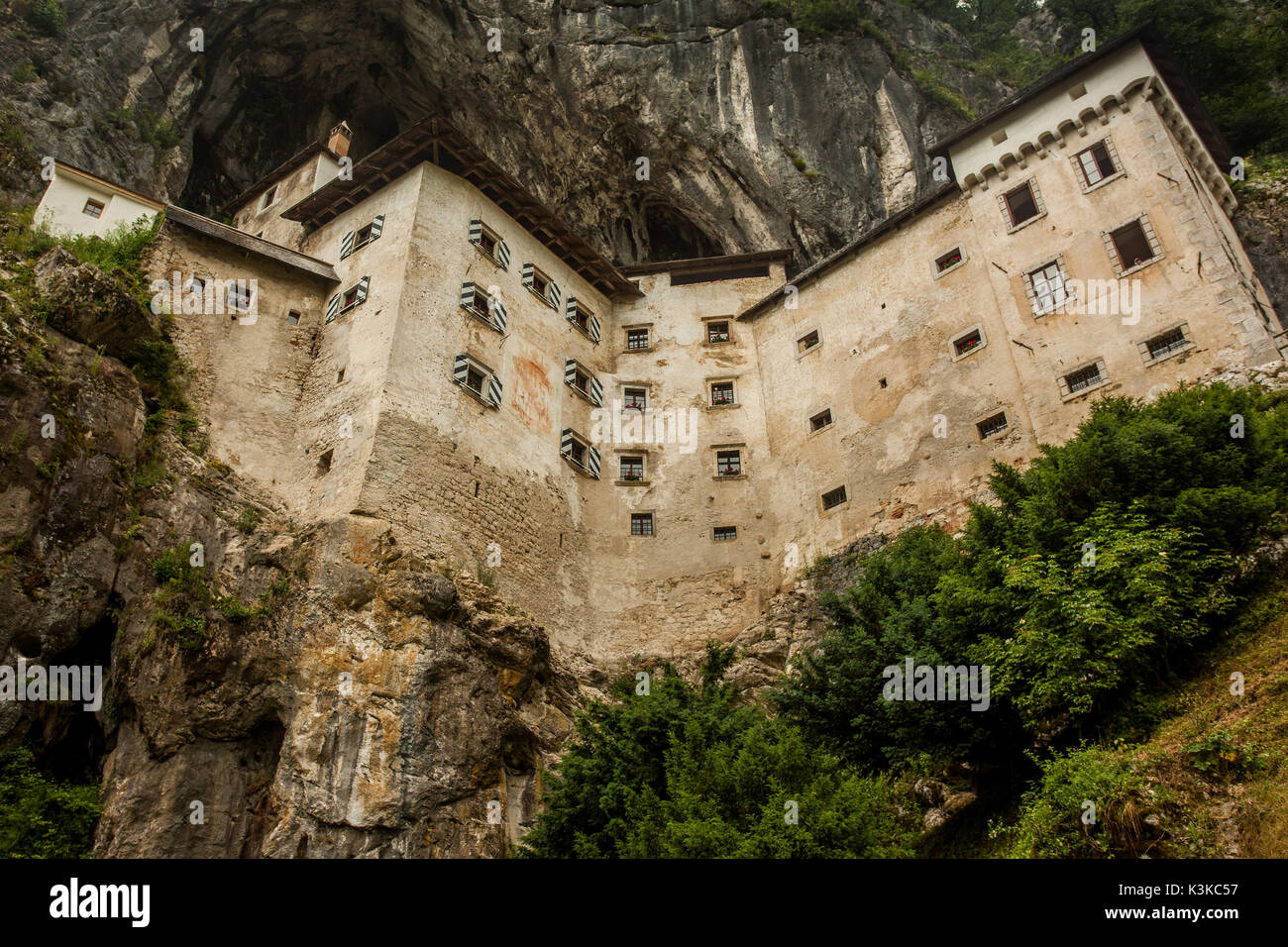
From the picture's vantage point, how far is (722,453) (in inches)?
1194

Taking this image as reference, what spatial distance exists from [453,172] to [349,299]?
5.27m

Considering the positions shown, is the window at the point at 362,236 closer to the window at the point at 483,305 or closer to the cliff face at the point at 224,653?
the window at the point at 483,305

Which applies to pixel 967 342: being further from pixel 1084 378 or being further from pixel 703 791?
pixel 703 791

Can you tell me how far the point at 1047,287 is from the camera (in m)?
25.6

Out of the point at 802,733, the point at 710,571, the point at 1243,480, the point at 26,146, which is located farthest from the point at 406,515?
the point at 26,146

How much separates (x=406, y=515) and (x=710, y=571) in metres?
9.12

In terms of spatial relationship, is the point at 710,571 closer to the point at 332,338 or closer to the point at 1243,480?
the point at 332,338

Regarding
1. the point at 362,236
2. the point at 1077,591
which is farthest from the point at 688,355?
the point at 1077,591

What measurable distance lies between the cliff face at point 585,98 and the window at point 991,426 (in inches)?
462

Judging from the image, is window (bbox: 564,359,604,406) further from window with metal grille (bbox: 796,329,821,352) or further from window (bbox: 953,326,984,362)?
window (bbox: 953,326,984,362)

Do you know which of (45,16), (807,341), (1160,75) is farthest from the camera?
(45,16)

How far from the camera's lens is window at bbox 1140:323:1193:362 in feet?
74.6
